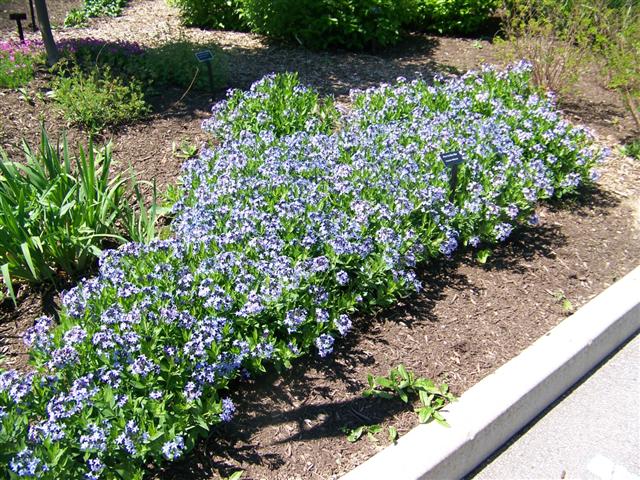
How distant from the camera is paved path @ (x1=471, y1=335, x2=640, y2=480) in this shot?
10.0ft

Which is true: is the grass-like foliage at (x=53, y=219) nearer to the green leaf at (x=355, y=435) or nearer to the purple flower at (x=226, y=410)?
the purple flower at (x=226, y=410)

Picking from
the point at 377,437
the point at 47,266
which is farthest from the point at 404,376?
the point at 47,266

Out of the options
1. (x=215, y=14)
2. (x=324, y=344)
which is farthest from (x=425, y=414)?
(x=215, y=14)

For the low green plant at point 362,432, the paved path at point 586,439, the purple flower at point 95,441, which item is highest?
the purple flower at point 95,441

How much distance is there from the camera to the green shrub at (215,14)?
Result: 10023mm

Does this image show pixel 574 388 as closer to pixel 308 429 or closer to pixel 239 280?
pixel 308 429

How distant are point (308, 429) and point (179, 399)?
0.66 metres

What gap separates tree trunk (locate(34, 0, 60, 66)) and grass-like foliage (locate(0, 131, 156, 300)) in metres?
3.07

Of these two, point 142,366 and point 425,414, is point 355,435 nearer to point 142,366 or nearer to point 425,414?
point 425,414

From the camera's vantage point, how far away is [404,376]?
3227 millimetres

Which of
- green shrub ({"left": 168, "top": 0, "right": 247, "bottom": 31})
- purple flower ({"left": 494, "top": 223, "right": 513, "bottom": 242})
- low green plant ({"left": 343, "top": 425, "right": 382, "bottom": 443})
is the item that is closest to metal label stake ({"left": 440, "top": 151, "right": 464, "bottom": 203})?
purple flower ({"left": 494, "top": 223, "right": 513, "bottom": 242})

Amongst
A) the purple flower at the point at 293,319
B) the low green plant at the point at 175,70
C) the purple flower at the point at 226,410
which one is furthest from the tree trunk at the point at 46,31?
the purple flower at the point at 226,410

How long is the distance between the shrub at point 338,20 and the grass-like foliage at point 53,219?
17.6 ft

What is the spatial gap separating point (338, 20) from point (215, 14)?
2.59 metres
